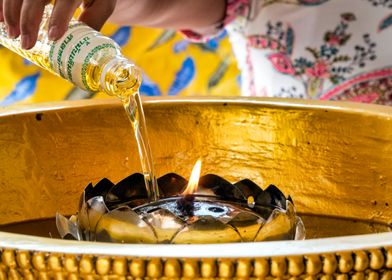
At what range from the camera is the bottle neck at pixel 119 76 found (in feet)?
2.02

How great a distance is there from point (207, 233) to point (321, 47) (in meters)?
0.83

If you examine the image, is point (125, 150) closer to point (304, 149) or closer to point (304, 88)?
point (304, 149)

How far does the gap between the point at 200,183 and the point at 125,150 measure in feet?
0.36

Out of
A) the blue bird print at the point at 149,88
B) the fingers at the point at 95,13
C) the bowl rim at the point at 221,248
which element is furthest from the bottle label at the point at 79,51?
the blue bird print at the point at 149,88

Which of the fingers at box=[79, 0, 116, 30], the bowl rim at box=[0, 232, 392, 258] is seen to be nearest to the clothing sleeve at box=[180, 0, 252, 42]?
the fingers at box=[79, 0, 116, 30]

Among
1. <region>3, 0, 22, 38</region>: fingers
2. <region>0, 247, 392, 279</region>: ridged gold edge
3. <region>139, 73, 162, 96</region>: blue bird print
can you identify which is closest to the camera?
<region>0, 247, 392, 279</region>: ridged gold edge

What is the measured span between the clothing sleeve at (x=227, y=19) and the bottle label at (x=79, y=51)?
68 centimetres

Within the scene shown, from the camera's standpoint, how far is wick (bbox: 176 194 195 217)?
0.56m

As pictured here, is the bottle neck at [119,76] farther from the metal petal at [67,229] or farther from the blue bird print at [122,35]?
the blue bird print at [122,35]

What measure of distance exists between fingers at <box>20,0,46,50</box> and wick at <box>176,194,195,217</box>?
0.19 metres

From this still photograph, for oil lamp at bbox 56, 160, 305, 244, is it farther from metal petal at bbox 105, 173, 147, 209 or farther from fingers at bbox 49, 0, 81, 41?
fingers at bbox 49, 0, 81, 41

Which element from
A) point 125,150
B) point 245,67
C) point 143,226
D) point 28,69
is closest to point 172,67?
point 28,69

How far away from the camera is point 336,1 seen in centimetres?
123

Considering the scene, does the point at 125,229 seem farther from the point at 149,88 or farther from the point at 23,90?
the point at 149,88
